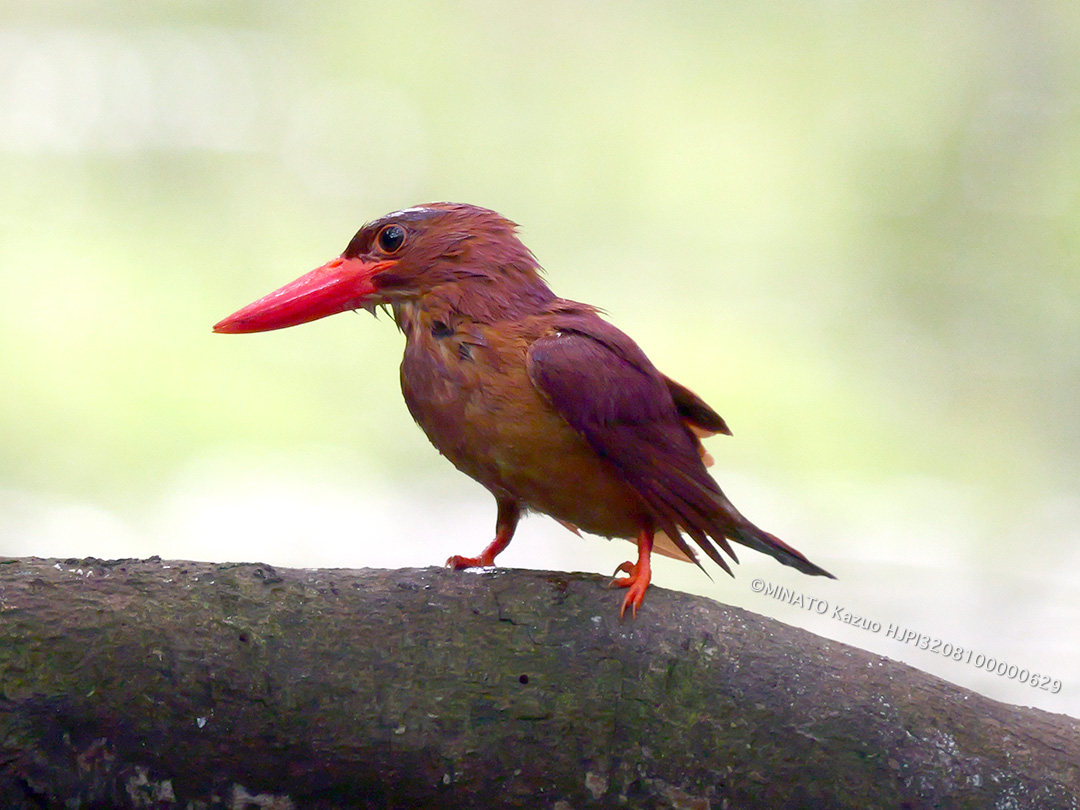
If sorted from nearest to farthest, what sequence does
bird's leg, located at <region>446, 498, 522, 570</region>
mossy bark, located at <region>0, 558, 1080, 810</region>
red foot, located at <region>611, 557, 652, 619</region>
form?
mossy bark, located at <region>0, 558, 1080, 810</region>
red foot, located at <region>611, 557, 652, 619</region>
bird's leg, located at <region>446, 498, 522, 570</region>

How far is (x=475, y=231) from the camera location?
1646mm

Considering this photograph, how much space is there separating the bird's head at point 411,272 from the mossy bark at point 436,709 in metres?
0.38

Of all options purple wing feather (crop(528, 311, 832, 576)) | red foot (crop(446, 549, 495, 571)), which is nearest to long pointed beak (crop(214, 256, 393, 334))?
purple wing feather (crop(528, 311, 832, 576))

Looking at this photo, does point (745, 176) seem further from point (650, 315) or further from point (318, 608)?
point (318, 608)

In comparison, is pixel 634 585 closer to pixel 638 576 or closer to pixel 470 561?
pixel 638 576

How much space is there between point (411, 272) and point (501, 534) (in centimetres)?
41

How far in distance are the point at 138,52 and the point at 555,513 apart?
3.27m

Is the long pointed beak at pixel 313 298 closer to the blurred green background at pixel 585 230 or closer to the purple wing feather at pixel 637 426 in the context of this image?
the purple wing feather at pixel 637 426

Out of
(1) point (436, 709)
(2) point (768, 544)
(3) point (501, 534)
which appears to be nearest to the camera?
(1) point (436, 709)

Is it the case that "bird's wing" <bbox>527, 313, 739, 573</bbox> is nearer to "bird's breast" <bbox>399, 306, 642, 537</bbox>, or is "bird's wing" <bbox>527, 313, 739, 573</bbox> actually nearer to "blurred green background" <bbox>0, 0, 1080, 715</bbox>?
"bird's breast" <bbox>399, 306, 642, 537</bbox>

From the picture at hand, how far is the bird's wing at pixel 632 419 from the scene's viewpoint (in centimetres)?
148

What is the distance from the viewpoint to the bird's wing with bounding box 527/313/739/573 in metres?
1.48

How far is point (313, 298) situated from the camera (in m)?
1.61

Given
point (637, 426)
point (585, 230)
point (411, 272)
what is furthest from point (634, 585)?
point (585, 230)
